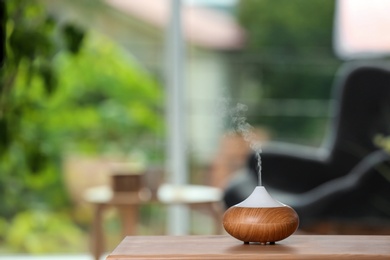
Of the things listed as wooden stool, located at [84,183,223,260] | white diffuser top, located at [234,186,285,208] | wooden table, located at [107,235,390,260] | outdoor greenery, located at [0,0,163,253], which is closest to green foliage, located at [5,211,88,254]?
outdoor greenery, located at [0,0,163,253]

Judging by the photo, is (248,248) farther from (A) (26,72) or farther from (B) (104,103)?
(B) (104,103)

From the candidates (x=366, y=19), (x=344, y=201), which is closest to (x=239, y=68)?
(x=366, y=19)

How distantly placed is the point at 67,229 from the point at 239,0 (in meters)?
1.71

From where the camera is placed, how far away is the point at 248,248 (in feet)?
8.29

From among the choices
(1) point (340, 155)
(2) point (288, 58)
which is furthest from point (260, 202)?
(2) point (288, 58)

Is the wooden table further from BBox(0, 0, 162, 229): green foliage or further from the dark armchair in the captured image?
BBox(0, 0, 162, 229): green foliage

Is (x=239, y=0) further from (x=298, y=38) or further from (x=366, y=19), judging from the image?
(x=366, y=19)

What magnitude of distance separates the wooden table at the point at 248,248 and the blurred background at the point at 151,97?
3161 mm

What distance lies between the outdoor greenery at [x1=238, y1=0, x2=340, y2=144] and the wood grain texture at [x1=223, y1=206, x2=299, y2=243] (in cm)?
329

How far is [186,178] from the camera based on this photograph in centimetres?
→ 593

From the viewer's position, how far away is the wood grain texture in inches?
101

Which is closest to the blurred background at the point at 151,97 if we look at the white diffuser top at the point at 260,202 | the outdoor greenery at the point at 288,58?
the outdoor greenery at the point at 288,58

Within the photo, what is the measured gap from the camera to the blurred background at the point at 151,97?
19.2 ft

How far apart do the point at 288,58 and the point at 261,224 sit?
11.1ft
